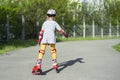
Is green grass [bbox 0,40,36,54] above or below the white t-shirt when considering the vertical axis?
below

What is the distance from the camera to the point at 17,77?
953cm

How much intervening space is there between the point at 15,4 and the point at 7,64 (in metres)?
15.6

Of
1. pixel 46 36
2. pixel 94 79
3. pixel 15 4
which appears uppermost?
pixel 15 4

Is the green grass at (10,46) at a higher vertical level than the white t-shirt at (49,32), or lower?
lower

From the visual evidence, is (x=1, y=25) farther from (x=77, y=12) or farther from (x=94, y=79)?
(x=94, y=79)

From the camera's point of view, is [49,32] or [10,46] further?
[10,46]

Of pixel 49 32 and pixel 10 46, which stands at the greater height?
pixel 49 32

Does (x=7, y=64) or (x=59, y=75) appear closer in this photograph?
(x=59, y=75)

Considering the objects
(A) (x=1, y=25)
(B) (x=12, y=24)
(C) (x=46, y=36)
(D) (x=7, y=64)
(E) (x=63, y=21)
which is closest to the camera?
(C) (x=46, y=36)

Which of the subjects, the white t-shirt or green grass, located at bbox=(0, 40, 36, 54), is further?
green grass, located at bbox=(0, 40, 36, 54)

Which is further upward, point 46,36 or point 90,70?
point 46,36

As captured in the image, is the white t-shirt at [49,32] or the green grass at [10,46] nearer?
the white t-shirt at [49,32]

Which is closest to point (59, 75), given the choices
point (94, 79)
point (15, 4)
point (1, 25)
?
point (94, 79)

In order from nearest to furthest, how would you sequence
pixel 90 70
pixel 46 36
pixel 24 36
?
pixel 46 36
pixel 90 70
pixel 24 36
